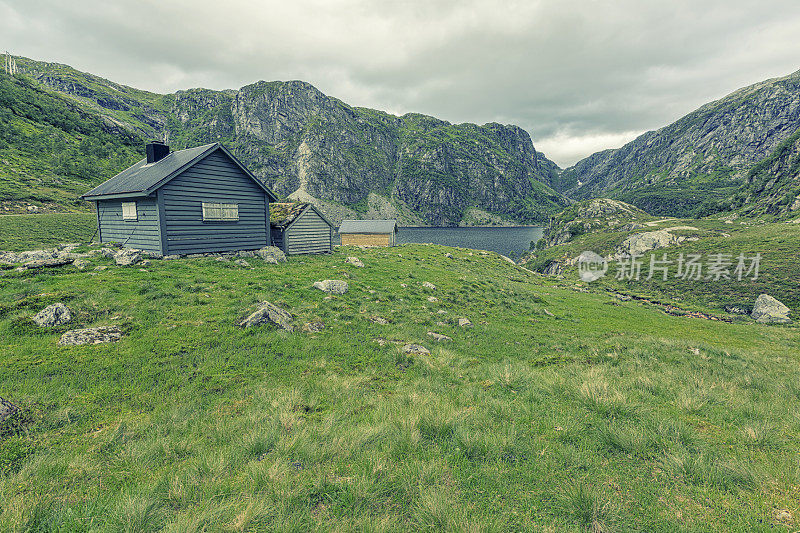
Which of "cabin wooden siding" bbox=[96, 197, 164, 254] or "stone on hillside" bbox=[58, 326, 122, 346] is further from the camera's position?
"cabin wooden siding" bbox=[96, 197, 164, 254]

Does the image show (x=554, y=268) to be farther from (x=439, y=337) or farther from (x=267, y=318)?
(x=267, y=318)

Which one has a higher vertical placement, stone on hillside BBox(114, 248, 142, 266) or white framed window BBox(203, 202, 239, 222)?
white framed window BBox(203, 202, 239, 222)

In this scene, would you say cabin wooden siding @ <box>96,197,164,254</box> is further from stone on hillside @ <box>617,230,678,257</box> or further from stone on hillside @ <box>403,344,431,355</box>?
stone on hillside @ <box>617,230,678,257</box>

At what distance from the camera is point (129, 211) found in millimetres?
21312

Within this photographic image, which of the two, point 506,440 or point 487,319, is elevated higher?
point 506,440

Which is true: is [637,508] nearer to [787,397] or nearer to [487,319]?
[787,397]

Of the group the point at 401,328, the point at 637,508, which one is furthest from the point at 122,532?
the point at 401,328

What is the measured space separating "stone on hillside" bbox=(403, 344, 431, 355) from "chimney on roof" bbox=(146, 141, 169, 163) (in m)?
26.5

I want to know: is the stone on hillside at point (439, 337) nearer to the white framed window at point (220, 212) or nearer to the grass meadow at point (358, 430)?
the grass meadow at point (358, 430)

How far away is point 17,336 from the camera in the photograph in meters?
8.73

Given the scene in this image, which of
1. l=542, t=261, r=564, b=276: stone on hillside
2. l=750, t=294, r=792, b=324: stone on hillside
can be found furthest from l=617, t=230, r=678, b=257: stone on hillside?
l=750, t=294, r=792, b=324: stone on hillside

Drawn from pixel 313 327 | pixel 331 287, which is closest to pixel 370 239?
pixel 331 287

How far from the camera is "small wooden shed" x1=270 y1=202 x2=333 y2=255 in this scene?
2719 centimetres

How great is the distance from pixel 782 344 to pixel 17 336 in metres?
39.3
